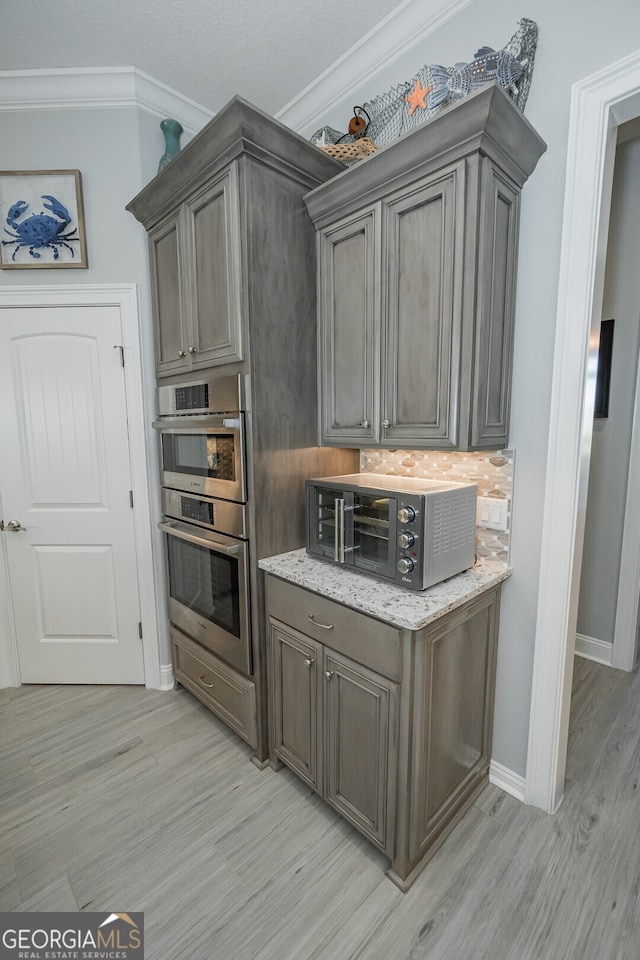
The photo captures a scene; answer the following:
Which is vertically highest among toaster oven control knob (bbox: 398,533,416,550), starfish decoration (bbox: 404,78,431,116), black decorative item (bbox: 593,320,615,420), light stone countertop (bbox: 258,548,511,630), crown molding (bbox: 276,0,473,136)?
crown molding (bbox: 276,0,473,136)

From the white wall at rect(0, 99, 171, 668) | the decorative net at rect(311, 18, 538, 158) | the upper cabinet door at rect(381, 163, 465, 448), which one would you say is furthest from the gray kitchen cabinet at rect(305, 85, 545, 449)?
the white wall at rect(0, 99, 171, 668)

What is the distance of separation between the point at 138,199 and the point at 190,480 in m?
1.35

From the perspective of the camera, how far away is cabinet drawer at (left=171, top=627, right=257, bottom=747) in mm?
1873

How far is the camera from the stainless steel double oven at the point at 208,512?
1.76 m

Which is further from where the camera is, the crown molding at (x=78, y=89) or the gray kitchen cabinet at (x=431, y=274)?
the crown molding at (x=78, y=89)

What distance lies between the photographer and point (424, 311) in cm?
147

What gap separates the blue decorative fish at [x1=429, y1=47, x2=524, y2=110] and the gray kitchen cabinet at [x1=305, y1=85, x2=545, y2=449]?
0.23 meters

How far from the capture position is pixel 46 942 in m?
1.25

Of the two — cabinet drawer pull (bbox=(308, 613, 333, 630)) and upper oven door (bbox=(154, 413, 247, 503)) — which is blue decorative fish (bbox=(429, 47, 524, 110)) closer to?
upper oven door (bbox=(154, 413, 247, 503))

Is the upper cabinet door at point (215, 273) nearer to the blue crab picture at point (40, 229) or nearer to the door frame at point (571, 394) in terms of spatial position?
the blue crab picture at point (40, 229)

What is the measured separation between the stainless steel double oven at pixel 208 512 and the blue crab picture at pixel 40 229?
898 mm

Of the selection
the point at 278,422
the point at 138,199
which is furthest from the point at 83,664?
the point at 138,199

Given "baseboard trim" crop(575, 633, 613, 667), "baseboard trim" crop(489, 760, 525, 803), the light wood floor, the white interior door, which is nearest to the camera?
the light wood floor

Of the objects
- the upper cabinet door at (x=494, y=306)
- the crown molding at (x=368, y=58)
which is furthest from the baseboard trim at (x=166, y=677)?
the crown molding at (x=368, y=58)
